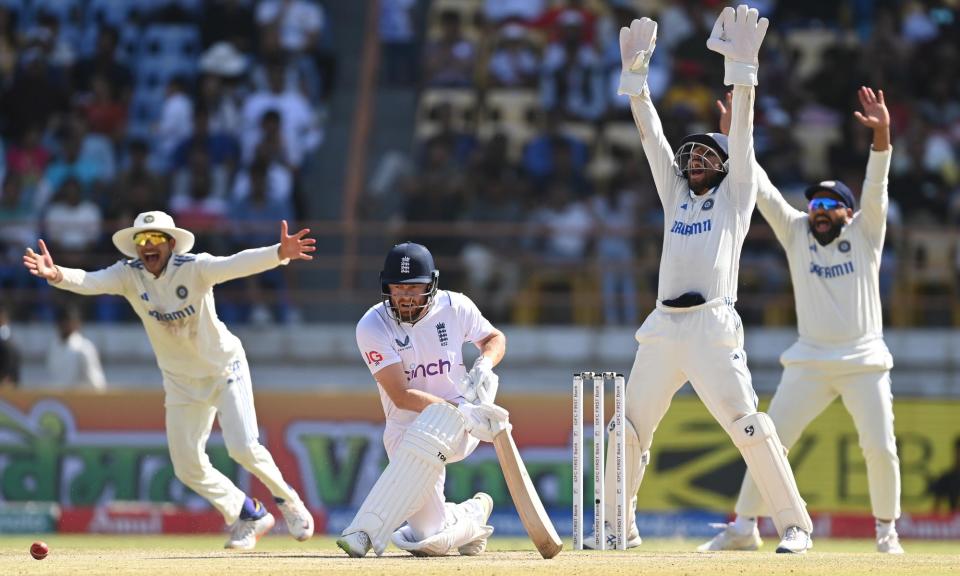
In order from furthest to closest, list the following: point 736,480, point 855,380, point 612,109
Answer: point 612,109, point 736,480, point 855,380

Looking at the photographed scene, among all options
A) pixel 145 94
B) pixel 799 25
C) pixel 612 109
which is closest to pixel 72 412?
pixel 145 94

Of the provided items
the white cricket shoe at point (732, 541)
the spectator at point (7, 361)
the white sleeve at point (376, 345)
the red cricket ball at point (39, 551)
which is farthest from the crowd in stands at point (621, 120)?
the red cricket ball at point (39, 551)

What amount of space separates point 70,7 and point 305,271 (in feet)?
18.6

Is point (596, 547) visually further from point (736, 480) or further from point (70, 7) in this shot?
point (70, 7)

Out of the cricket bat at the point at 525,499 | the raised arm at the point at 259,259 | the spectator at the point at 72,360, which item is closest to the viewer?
the cricket bat at the point at 525,499

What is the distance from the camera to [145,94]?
65.2 ft

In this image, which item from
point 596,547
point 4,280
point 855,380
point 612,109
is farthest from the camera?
point 612,109

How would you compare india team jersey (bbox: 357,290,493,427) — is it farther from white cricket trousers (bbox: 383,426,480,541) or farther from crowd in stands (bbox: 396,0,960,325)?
crowd in stands (bbox: 396,0,960,325)

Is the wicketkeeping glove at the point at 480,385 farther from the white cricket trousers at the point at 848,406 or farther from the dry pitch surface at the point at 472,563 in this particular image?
the white cricket trousers at the point at 848,406

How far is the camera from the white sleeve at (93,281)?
34.4ft

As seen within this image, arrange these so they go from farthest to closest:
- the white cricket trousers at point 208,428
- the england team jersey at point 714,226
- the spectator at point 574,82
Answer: the spectator at point 574,82 < the white cricket trousers at point 208,428 < the england team jersey at point 714,226

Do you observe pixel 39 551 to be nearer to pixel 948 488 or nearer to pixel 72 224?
pixel 72 224

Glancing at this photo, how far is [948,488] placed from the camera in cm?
1538

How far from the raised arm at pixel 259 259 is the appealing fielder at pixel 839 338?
286 centimetres
